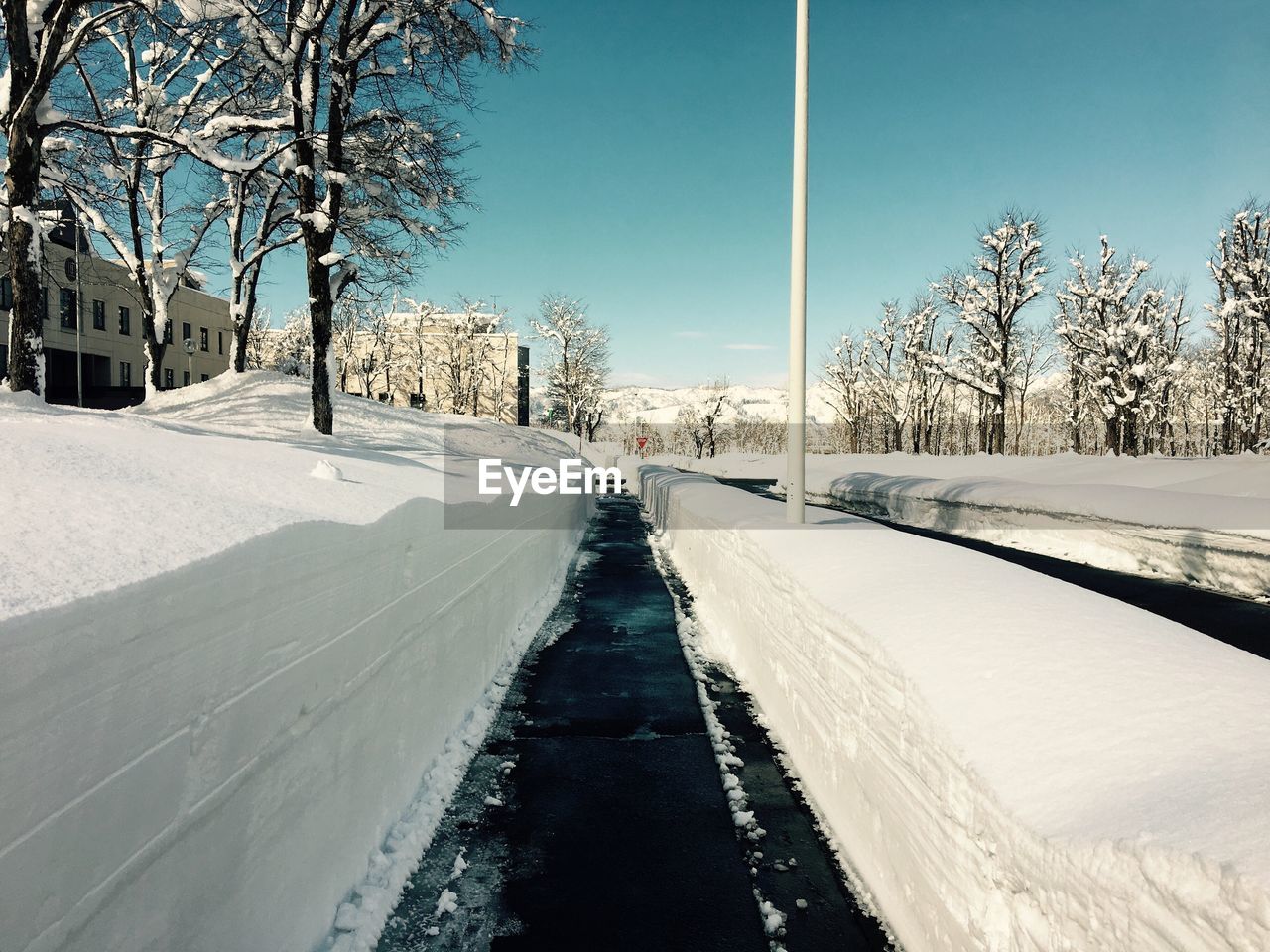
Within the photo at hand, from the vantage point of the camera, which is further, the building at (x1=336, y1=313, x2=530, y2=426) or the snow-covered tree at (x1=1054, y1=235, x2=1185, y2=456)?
the building at (x1=336, y1=313, x2=530, y2=426)

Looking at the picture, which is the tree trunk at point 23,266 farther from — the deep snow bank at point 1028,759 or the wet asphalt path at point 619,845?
the deep snow bank at point 1028,759

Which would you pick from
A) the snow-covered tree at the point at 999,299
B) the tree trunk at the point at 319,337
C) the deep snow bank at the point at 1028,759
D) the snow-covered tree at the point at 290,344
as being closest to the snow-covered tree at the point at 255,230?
the tree trunk at the point at 319,337

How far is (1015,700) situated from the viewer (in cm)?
248

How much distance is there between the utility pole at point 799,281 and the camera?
312 inches

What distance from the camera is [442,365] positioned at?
68.1 m

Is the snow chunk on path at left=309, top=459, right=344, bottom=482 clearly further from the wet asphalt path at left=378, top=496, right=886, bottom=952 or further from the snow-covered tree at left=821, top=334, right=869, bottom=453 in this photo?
the snow-covered tree at left=821, top=334, right=869, bottom=453

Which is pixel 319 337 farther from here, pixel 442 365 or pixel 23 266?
pixel 442 365

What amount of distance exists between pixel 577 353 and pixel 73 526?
59037 millimetres

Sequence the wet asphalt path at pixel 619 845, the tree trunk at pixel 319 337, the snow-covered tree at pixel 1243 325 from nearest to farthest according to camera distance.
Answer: the wet asphalt path at pixel 619 845
the tree trunk at pixel 319 337
the snow-covered tree at pixel 1243 325

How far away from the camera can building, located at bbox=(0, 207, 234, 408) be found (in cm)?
3406

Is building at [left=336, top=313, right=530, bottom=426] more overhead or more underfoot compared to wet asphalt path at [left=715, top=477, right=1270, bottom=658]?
more overhead

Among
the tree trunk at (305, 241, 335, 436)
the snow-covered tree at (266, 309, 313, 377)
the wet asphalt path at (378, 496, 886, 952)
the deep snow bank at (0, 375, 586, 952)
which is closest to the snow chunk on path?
the deep snow bank at (0, 375, 586, 952)

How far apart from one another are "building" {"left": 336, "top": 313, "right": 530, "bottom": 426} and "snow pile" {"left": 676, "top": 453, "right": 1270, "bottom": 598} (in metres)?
47.3

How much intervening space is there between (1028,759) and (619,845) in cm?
243
